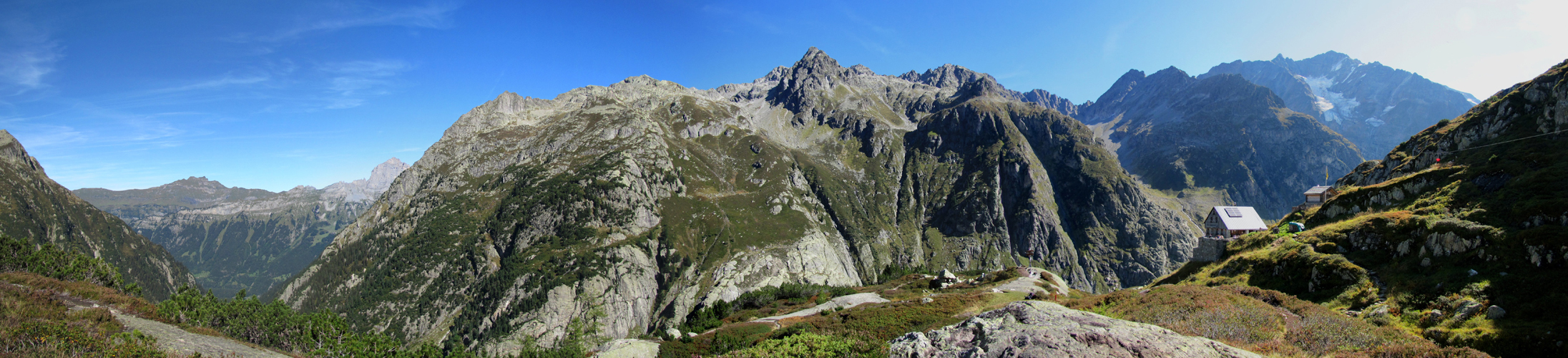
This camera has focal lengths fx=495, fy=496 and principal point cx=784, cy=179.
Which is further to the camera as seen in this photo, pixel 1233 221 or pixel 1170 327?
pixel 1233 221

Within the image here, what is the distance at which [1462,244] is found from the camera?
90.3ft

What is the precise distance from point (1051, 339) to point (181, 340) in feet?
134

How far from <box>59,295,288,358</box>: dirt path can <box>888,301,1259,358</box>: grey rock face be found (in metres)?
31.8

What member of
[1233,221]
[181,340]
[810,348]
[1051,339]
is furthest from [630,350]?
[1233,221]

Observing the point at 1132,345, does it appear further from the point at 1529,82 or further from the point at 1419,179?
the point at 1529,82

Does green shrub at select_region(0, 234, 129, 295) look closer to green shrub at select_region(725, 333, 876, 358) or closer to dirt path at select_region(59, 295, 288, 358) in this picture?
dirt path at select_region(59, 295, 288, 358)

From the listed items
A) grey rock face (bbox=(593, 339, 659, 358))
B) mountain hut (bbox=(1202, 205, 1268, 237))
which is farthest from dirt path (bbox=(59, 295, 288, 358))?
mountain hut (bbox=(1202, 205, 1268, 237))

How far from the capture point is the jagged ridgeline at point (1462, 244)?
21.2 meters

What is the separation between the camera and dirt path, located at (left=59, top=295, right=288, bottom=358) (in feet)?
78.4

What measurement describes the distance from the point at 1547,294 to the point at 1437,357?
1262 centimetres

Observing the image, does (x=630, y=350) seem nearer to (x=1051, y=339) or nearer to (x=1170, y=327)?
(x=1051, y=339)

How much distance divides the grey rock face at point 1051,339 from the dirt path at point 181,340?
31.8 m

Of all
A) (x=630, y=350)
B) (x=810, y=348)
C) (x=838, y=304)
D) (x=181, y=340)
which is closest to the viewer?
(x=810, y=348)

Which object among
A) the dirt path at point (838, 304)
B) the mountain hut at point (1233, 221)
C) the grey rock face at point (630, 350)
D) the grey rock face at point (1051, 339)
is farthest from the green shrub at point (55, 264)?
the mountain hut at point (1233, 221)
